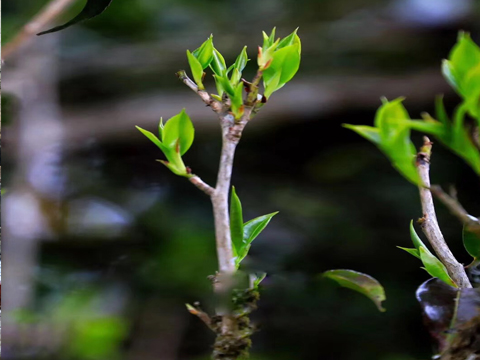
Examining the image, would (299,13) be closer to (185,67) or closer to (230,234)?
(185,67)

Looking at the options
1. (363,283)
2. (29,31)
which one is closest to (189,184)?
(29,31)

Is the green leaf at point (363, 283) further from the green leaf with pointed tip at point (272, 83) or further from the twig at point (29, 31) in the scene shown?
the twig at point (29, 31)

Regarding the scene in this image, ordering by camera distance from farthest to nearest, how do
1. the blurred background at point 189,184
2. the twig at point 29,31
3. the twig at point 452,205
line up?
the blurred background at point 189,184, the twig at point 29,31, the twig at point 452,205

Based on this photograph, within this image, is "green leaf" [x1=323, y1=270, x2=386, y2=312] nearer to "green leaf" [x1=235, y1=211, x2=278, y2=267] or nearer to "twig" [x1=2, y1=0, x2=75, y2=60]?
"green leaf" [x1=235, y1=211, x2=278, y2=267]

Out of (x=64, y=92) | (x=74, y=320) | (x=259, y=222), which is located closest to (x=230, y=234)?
(x=259, y=222)

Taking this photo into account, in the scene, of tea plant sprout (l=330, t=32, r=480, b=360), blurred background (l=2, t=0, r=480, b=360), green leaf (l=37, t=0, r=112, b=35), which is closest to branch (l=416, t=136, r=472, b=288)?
tea plant sprout (l=330, t=32, r=480, b=360)

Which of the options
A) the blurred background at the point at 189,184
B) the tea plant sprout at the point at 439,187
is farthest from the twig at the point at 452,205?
the blurred background at the point at 189,184
